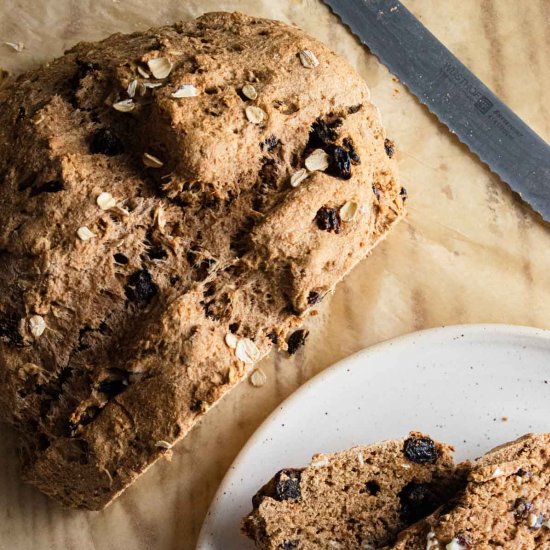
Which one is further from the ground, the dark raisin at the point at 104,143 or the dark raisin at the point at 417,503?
the dark raisin at the point at 104,143

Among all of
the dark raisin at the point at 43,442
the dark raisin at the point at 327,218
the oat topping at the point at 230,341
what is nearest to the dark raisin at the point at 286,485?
the oat topping at the point at 230,341

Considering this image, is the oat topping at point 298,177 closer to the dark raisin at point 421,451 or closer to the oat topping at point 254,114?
the oat topping at point 254,114

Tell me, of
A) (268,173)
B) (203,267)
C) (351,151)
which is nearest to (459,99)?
(351,151)

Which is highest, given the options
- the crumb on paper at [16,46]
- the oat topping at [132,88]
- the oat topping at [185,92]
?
the crumb on paper at [16,46]

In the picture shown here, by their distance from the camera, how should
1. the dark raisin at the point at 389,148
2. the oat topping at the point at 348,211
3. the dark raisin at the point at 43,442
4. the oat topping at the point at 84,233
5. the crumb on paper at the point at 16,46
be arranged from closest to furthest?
the oat topping at the point at 84,233 → the oat topping at the point at 348,211 → the dark raisin at the point at 43,442 → the dark raisin at the point at 389,148 → the crumb on paper at the point at 16,46

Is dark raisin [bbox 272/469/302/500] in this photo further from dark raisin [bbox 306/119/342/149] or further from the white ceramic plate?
dark raisin [bbox 306/119/342/149]

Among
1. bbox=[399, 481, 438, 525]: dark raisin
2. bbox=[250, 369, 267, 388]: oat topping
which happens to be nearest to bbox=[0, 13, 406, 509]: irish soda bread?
bbox=[250, 369, 267, 388]: oat topping

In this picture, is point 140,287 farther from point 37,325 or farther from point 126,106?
point 126,106
